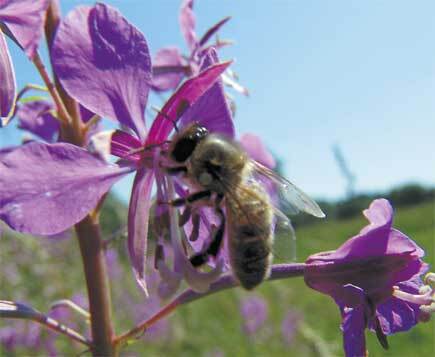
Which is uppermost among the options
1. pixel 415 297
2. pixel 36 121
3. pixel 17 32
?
pixel 17 32

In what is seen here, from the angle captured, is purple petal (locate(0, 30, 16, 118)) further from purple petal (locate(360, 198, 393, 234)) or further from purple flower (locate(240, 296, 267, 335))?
purple flower (locate(240, 296, 267, 335))

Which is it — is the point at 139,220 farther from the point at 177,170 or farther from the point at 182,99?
the point at 182,99

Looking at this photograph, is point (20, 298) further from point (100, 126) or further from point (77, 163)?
point (77, 163)

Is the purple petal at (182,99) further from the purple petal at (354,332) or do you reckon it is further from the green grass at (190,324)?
the green grass at (190,324)

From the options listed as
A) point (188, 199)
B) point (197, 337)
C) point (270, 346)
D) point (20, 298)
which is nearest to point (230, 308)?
point (197, 337)

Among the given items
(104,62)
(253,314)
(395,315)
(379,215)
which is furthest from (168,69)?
(253,314)

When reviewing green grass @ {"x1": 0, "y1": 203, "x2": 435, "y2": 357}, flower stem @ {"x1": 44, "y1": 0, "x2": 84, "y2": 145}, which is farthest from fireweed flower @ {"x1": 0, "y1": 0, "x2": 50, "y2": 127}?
green grass @ {"x1": 0, "y1": 203, "x2": 435, "y2": 357}
